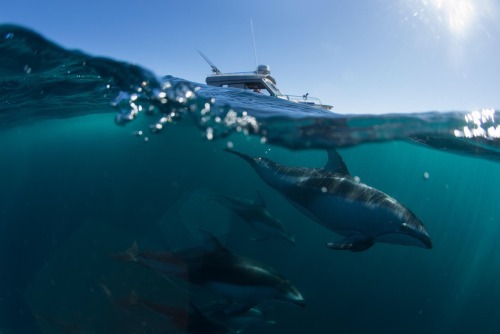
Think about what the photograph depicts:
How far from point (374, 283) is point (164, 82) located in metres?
17.6

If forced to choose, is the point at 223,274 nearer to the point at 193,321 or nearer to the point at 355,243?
the point at 193,321

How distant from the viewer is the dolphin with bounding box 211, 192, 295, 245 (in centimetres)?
903

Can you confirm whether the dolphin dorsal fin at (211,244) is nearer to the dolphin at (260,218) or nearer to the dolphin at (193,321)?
the dolphin at (193,321)

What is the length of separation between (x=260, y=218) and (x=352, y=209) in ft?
11.4

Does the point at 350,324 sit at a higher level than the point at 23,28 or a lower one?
lower

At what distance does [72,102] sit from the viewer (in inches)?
596

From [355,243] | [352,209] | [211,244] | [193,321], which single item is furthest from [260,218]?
[193,321]

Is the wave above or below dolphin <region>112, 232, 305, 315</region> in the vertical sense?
above

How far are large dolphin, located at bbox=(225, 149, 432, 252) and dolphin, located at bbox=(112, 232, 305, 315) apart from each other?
5.32 feet

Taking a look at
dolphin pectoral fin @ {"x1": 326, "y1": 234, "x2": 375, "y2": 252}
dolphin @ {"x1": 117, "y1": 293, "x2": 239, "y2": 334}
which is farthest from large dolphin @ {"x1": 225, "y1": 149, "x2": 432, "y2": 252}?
dolphin @ {"x1": 117, "y1": 293, "x2": 239, "y2": 334}

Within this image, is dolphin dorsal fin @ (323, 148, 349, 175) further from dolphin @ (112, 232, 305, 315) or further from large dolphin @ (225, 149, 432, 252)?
dolphin @ (112, 232, 305, 315)

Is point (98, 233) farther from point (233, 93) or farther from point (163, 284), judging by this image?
point (233, 93)

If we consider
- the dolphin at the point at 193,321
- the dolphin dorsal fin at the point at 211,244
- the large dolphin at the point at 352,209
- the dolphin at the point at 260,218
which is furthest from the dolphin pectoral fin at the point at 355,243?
the dolphin at the point at 260,218

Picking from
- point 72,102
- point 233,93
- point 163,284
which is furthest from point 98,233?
point 233,93
